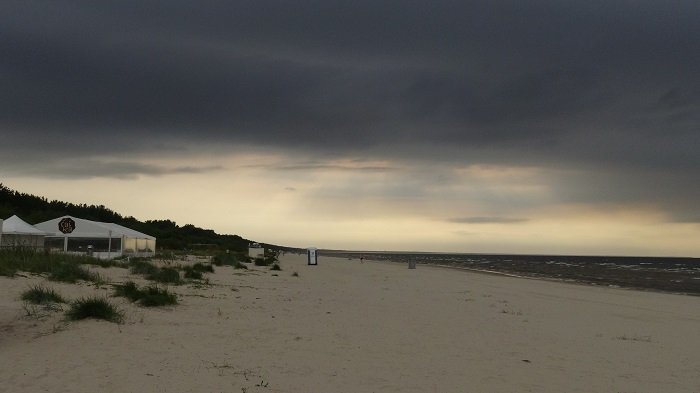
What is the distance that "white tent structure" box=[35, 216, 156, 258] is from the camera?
37.1 meters

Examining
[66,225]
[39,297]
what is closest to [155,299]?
[39,297]

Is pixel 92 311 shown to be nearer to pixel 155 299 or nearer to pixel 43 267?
pixel 155 299

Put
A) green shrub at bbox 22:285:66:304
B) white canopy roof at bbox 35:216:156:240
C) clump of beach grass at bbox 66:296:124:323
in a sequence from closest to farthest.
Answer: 1. clump of beach grass at bbox 66:296:124:323
2. green shrub at bbox 22:285:66:304
3. white canopy roof at bbox 35:216:156:240

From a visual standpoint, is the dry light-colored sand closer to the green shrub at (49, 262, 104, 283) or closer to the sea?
the green shrub at (49, 262, 104, 283)

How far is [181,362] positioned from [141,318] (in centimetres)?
309

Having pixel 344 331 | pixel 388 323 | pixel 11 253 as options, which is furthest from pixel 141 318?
pixel 11 253

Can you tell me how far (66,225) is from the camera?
122 feet

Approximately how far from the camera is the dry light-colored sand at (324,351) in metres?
6.55

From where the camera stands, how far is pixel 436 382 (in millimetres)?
6961

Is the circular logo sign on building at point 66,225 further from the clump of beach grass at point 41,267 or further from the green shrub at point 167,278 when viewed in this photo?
the green shrub at point 167,278

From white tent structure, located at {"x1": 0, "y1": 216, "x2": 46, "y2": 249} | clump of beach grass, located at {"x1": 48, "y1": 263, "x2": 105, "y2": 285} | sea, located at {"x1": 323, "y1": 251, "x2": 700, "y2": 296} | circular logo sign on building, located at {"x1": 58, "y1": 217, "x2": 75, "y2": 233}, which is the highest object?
circular logo sign on building, located at {"x1": 58, "y1": 217, "x2": 75, "y2": 233}

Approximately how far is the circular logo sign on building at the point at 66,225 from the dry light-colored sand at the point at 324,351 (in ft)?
84.9

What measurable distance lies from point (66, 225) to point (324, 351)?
34456 millimetres

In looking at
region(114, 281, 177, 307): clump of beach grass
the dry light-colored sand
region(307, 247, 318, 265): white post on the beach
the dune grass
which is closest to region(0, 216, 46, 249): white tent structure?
the dune grass
